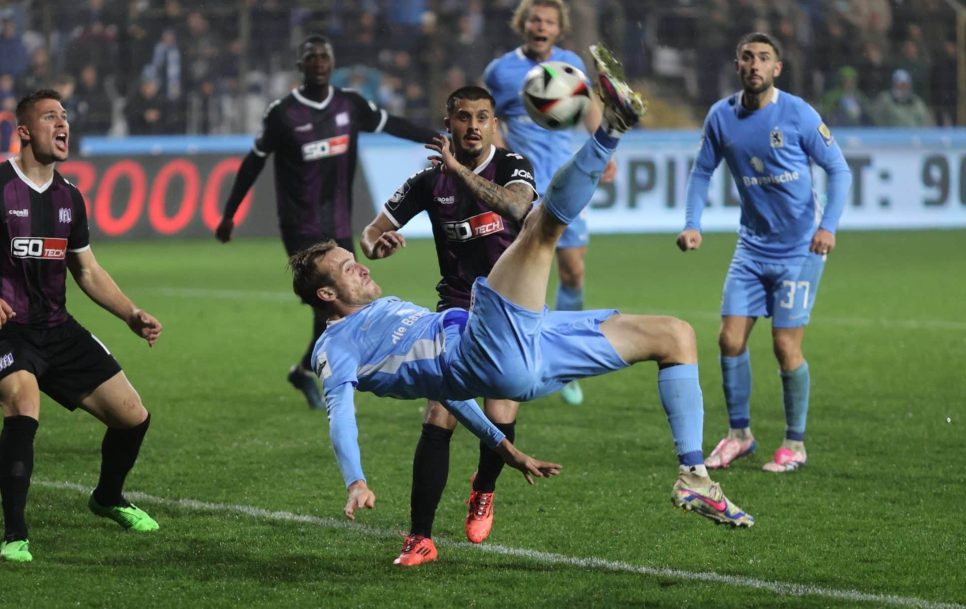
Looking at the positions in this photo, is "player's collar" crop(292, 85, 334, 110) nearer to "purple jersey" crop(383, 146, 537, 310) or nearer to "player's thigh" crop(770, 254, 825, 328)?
"player's thigh" crop(770, 254, 825, 328)

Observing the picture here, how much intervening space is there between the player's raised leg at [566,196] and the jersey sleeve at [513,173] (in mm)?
911

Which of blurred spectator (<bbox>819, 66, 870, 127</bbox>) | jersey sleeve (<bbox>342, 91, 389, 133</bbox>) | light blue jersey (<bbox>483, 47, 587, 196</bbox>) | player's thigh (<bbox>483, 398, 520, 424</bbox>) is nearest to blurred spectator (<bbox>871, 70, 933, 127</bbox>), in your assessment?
blurred spectator (<bbox>819, 66, 870, 127</bbox>)

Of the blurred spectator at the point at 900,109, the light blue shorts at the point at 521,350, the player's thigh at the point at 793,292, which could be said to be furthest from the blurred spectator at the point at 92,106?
the light blue shorts at the point at 521,350

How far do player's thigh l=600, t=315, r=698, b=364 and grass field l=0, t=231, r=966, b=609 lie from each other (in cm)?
81

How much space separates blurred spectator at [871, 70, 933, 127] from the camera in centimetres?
2316

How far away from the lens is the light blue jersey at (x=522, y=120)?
32.0ft

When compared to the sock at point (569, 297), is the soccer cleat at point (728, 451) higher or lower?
lower

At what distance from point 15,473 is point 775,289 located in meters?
3.91

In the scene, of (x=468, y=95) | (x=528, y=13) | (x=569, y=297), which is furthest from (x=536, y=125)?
(x=468, y=95)

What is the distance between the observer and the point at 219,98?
22.3m

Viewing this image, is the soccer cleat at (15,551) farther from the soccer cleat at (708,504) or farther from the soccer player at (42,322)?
the soccer cleat at (708,504)

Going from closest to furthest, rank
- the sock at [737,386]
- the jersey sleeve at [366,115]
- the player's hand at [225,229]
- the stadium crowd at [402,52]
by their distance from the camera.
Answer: the sock at [737,386] → the player's hand at [225,229] → the jersey sleeve at [366,115] → the stadium crowd at [402,52]

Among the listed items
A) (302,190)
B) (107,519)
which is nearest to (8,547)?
(107,519)

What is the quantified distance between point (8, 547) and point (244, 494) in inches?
58.0
